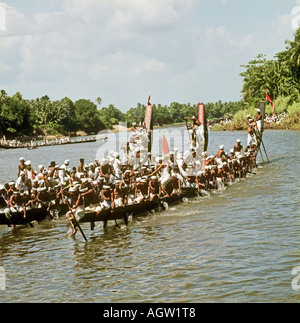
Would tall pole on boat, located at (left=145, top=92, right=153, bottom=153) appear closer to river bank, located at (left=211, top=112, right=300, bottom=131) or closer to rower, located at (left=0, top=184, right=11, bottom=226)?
rower, located at (left=0, top=184, right=11, bottom=226)

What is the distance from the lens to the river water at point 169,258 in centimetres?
1284

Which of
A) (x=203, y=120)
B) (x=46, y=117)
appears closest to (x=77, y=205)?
(x=203, y=120)

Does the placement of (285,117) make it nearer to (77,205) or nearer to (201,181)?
(201,181)

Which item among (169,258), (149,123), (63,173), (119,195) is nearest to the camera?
(169,258)

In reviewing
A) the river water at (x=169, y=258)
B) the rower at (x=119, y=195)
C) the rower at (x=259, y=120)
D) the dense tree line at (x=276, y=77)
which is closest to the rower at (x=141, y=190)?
the river water at (x=169, y=258)

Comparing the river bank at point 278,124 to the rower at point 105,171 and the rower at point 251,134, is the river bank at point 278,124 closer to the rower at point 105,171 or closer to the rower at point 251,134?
the rower at point 251,134

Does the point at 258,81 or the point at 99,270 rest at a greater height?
the point at 258,81

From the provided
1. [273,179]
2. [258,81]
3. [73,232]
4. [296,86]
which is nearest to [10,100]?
[258,81]

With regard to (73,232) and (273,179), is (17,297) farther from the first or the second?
(273,179)

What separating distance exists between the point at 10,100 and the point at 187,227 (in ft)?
332

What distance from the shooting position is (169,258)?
15492 millimetres

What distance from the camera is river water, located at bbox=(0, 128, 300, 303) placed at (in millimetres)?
12836
